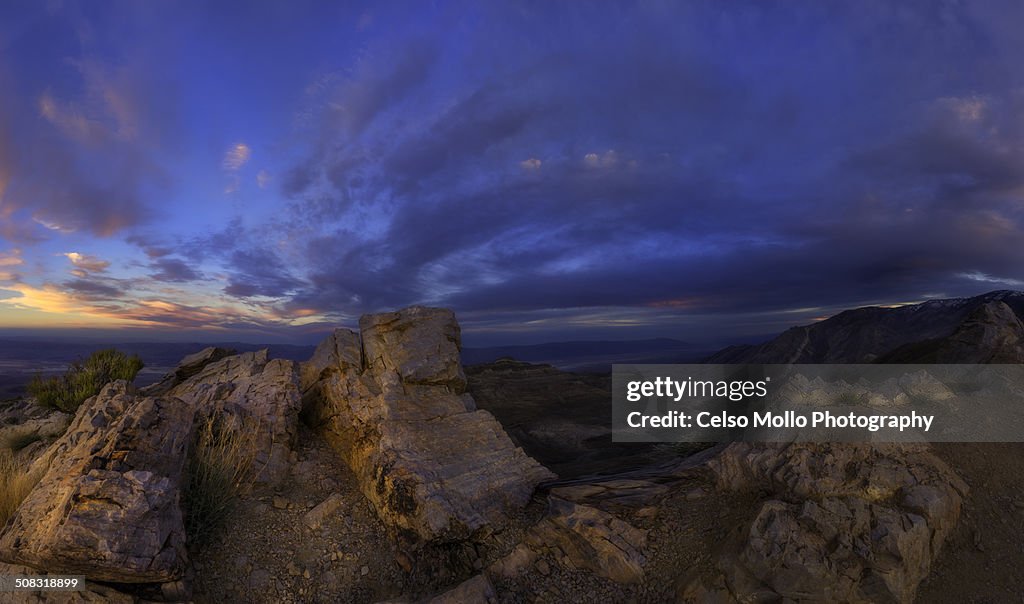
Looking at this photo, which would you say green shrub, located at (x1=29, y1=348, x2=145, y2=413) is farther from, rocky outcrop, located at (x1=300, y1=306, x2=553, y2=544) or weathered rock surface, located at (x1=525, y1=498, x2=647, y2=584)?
weathered rock surface, located at (x1=525, y1=498, x2=647, y2=584)

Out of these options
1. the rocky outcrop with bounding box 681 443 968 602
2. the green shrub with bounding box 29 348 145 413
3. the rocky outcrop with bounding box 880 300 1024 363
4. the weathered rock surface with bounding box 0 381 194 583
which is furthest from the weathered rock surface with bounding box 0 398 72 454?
the rocky outcrop with bounding box 880 300 1024 363

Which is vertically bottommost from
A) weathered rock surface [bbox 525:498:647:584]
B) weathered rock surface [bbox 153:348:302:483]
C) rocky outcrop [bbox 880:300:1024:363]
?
weathered rock surface [bbox 525:498:647:584]

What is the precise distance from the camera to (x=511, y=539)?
23.4 feet

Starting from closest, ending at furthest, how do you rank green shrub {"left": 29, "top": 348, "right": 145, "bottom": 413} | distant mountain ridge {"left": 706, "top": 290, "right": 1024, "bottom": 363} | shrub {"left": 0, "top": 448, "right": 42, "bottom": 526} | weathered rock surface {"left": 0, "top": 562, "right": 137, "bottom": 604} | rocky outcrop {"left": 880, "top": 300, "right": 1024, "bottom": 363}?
1. weathered rock surface {"left": 0, "top": 562, "right": 137, "bottom": 604}
2. shrub {"left": 0, "top": 448, "right": 42, "bottom": 526}
3. rocky outcrop {"left": 880, "top": 300, "right": 1024, "bottom": 363}
4. green shrub {"left": 29, "top": 348, "right": 145, "bottom": 413}
5. distant mountain ridge {"left": 706, "top": 290, "right": 1024, "bottom": 363}

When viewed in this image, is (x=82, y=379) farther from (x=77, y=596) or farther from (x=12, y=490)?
(x=77, y=596)

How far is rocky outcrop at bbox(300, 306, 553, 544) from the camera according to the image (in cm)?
744

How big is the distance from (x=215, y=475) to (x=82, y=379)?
10.1 m

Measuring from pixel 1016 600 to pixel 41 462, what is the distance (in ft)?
43.0

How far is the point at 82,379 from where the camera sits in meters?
13.8

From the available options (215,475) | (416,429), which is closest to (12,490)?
(215,475)

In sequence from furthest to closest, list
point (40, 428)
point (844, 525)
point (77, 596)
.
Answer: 1. point (40, 428)
2. point (844, 525)
3. point (77, 596)

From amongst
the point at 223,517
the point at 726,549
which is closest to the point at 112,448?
the point at 223,517

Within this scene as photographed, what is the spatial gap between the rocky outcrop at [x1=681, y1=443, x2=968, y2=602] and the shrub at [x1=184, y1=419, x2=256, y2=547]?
6433mm

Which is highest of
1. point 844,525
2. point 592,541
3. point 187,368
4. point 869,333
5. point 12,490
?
point 187,368
